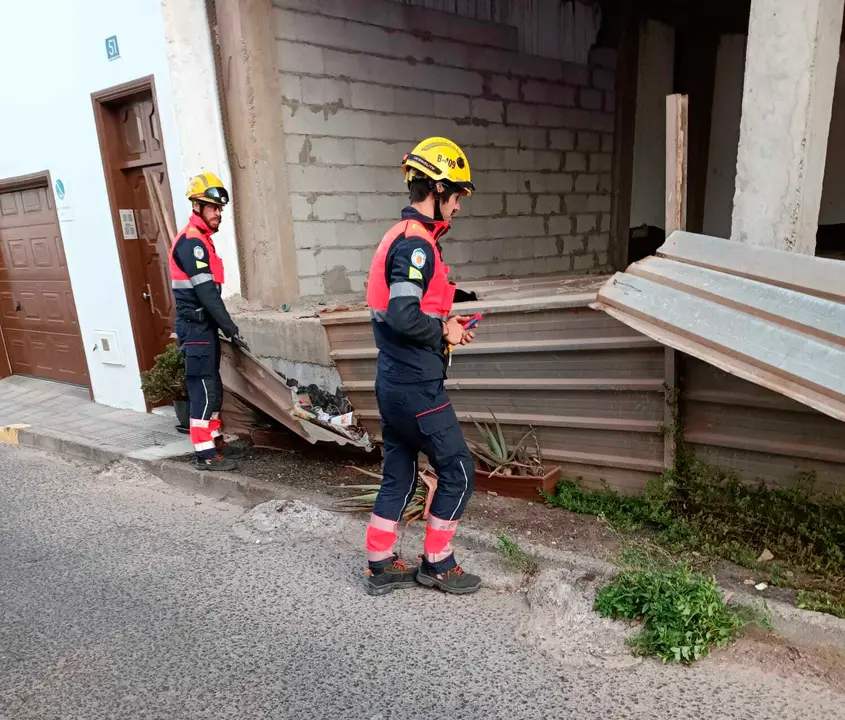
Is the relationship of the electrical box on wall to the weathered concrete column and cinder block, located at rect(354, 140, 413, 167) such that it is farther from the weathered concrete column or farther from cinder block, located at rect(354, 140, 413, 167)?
cinder block, located at rect(354, 140, 413, 167)

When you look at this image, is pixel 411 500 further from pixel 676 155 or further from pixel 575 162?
pixel 575 162

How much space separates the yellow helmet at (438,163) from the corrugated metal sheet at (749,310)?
2.87ft

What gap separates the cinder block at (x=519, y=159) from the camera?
757cm

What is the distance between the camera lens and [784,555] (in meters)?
3.32

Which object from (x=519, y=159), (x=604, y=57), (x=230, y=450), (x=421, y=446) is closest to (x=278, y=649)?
(x=421, y=446)

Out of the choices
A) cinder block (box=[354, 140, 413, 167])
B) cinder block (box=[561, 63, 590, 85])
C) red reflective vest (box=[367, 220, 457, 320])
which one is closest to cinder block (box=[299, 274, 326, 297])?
cinder block (box=[354, 140, 413, 167])

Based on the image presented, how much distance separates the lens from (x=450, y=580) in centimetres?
343

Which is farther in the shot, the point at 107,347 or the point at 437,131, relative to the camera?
the point at 107,347

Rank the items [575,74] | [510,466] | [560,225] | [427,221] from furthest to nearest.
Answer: [560,225]
[575,74]
[510,466]
[427,221]

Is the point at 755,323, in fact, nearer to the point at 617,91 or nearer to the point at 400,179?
the point at 400,179

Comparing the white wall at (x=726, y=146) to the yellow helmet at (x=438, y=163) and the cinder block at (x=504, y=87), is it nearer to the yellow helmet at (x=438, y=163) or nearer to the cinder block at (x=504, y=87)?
the cinder block at (x=504, y=87)

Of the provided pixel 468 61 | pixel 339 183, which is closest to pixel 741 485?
pixel 339 183

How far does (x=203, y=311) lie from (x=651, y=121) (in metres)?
6.98

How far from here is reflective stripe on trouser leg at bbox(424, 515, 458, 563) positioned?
11.0 ft
